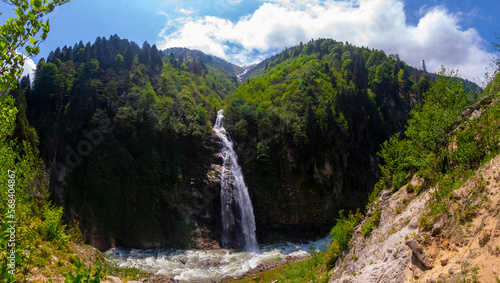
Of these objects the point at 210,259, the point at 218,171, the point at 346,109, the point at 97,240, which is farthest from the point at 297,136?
the point at 97,240

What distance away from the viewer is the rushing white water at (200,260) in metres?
23.4

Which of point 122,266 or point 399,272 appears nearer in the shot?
point 399,272

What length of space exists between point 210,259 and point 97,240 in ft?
44.0

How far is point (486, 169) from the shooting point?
8070mm

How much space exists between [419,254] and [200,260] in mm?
24034

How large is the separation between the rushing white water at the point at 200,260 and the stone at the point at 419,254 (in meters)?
18.6

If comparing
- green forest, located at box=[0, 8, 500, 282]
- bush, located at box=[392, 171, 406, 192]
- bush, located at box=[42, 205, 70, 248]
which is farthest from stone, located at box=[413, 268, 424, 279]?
green forest, located at box=[0, 8, 500, 282]

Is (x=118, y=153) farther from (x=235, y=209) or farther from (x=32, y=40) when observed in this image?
(x=32, y=40)

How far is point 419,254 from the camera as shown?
7.25 meters

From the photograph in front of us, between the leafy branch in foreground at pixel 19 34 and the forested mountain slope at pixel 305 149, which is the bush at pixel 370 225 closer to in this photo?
the leafy branch in foreground at pixel 19 34

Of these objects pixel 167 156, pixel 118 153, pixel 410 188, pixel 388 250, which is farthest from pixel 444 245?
pixel 118 153

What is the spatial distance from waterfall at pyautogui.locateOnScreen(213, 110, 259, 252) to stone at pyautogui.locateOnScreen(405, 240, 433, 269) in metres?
25.6

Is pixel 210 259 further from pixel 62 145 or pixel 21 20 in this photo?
pixel 21 20

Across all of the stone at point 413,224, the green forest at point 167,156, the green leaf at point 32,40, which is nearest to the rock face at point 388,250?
the stone at point 413,224
